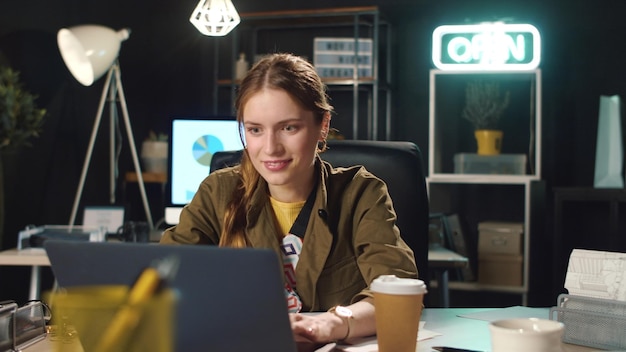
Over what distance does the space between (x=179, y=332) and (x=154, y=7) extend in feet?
14.9

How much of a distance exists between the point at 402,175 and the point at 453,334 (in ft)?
2.17

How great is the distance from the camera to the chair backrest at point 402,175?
1.86 m

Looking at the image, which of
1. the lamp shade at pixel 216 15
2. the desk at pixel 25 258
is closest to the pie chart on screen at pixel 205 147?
the lamp shade at pixel 216 15

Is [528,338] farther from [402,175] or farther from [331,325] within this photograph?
[402,175]

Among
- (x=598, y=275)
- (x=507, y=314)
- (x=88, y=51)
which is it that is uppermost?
(x=88, y=51)

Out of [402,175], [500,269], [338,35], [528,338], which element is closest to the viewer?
[528,338]

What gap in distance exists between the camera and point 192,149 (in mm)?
3127

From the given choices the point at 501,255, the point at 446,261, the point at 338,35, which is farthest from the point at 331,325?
the point at 338,35

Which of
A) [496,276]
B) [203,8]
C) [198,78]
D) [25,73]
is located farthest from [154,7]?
[496,276]

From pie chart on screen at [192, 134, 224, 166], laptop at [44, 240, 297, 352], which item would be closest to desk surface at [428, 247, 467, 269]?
pie chart on screen at [192, 134, 224, 166]

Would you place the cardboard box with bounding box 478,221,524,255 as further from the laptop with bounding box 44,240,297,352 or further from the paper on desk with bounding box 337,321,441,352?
the laptop with bounding box 44,240,297,352

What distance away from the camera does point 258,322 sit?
33.1 inches

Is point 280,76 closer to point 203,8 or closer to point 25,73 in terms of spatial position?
point 203,8

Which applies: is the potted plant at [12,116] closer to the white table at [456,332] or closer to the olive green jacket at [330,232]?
the olive green jacket at [330,232]
